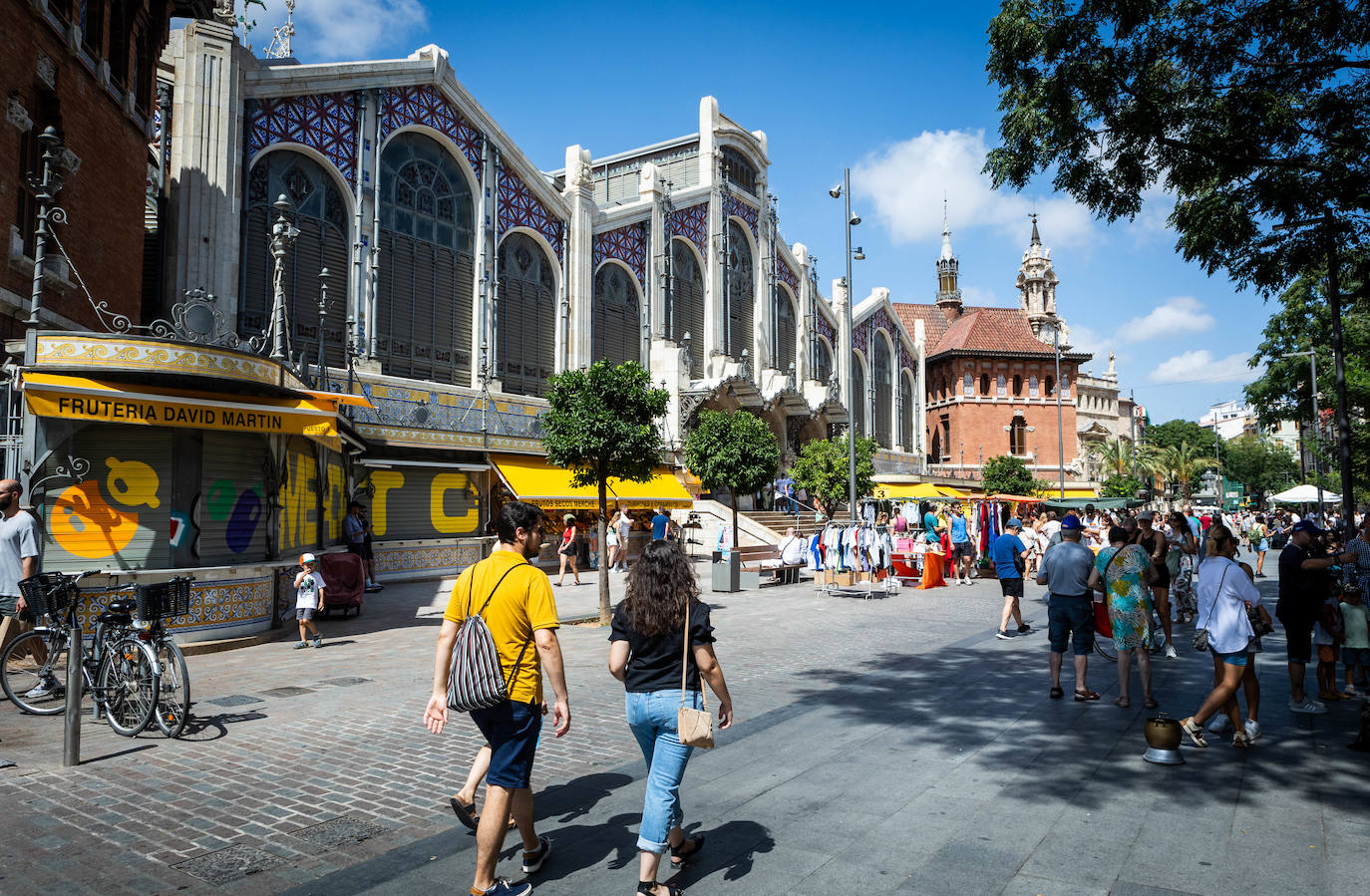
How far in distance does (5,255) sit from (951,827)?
1324 centimetres

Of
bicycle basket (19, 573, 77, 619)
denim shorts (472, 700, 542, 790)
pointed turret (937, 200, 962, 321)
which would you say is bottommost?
denim shorts (472, 700, 542, 790)

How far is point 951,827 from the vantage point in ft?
16.5

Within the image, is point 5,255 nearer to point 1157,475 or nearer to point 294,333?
point 294,333

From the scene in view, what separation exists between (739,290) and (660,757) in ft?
105

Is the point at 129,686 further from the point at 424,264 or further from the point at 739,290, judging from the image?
the point at 739,290

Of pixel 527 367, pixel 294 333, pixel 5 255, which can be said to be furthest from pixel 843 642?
pixel 527 367

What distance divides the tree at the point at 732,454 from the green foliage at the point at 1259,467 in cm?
8755

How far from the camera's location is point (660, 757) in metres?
4.09

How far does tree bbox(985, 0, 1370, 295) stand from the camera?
8.38 meters

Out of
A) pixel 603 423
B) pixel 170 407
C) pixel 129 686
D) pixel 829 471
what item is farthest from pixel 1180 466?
pixel 129 686

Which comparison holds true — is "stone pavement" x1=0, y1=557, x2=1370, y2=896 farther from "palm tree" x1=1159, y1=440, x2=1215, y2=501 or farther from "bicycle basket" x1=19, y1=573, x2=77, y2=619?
"palm tree" x1=1159, y1=440, x2=1215, y2=501

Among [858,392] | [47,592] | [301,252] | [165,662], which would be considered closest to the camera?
[165,662]

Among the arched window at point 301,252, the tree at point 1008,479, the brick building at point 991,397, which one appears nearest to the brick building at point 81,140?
the arched window at point 301,252

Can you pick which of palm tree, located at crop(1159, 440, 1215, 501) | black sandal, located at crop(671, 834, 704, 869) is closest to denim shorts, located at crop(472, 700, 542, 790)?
black sandal, located at crop(671, 834, 704, 869)
